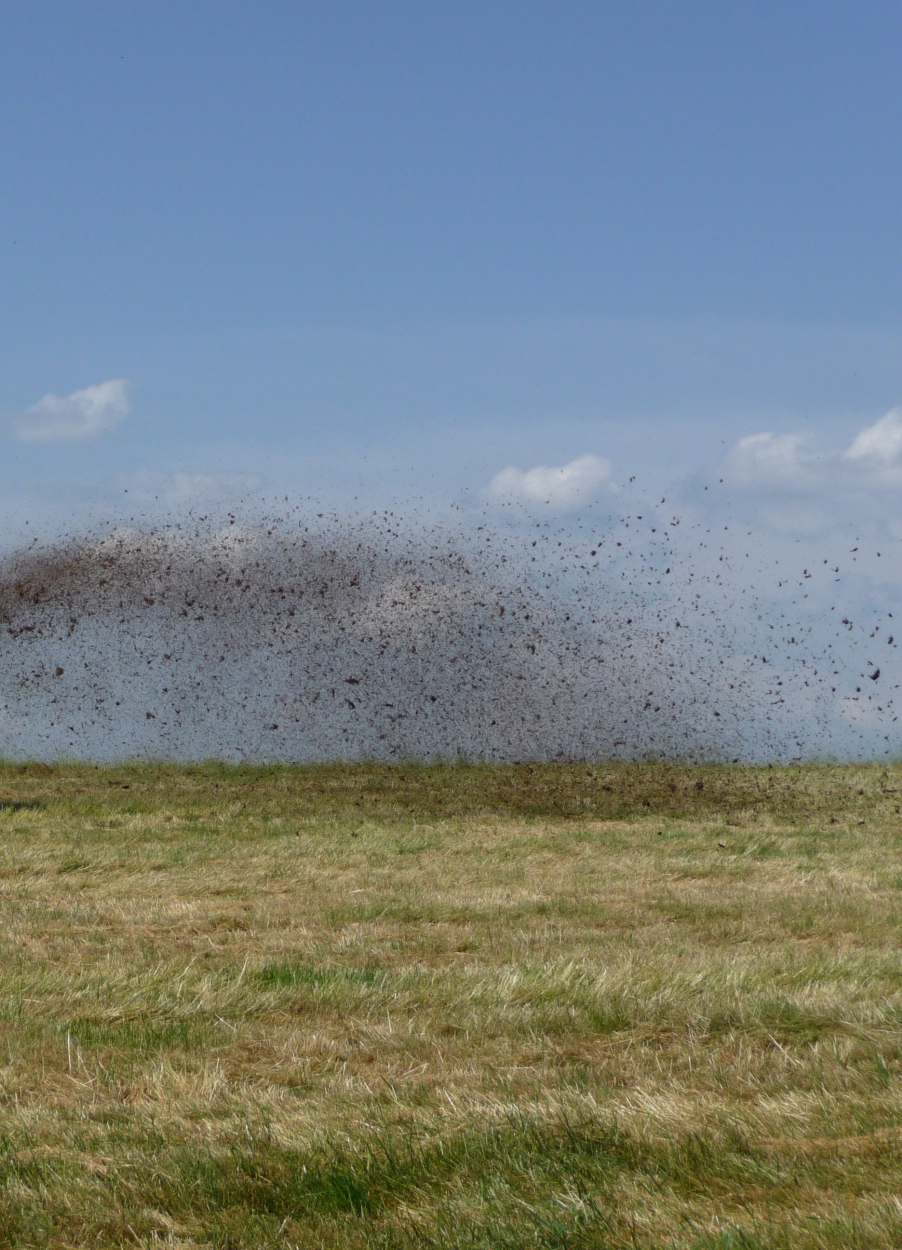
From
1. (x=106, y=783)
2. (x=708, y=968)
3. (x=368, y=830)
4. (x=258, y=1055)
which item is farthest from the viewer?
(x=106, y=783)

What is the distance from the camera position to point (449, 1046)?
7496 mm

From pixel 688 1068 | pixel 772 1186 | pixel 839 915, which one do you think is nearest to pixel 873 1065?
pixel 688 1068

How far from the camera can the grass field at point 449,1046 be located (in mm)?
4922

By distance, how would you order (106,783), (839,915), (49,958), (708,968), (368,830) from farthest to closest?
(106,783)
(368,830)
(839,915)
(49,958)
(708,968)

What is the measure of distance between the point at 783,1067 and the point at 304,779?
1891cm

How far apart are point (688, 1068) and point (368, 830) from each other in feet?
39.9

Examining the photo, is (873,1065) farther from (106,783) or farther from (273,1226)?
(106,783)

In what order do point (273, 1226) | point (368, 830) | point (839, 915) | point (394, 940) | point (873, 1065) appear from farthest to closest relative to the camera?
point (368, 830), point (839, 915), point (394, 940), point (873, 1065), point (273, 1226)

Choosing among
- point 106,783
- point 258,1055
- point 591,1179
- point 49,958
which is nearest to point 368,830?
point 106,783

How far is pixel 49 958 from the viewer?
33.7ft

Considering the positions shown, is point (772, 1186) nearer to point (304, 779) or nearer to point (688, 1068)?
point (688, 1068)

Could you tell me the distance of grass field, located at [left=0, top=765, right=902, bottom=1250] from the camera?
492 centimetres

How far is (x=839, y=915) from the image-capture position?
A: 41.1 feet

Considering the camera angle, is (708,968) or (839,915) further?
(839,915)
